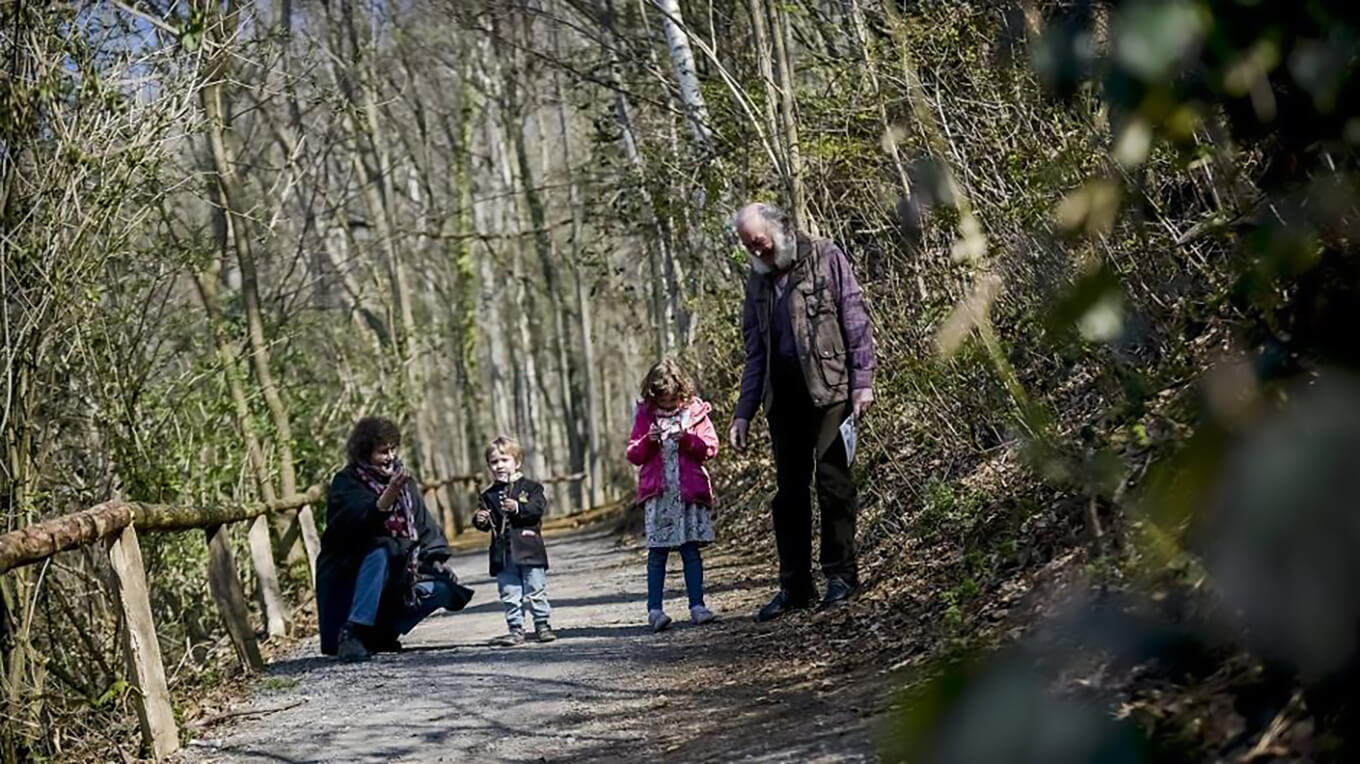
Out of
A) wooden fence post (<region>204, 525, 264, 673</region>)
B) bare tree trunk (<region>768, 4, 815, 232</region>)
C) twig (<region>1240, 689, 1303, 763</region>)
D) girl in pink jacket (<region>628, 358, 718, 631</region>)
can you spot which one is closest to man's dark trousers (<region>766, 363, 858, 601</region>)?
girl in pink jacket (<region>628, 358, 718, 631</region>)

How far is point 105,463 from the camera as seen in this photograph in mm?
11227

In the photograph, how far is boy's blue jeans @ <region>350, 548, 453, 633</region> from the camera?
31.1 ft

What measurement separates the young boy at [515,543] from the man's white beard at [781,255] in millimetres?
2258

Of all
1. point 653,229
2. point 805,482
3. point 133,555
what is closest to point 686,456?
point 805,482

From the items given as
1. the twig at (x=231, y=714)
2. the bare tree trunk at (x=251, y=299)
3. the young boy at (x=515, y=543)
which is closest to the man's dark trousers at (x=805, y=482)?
the young boy at (x=515, y=543)

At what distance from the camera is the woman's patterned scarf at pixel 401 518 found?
9789mm

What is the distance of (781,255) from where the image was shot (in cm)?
782

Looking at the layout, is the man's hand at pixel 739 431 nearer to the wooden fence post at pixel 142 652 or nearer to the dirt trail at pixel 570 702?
the dirt trail at pixel 570 702

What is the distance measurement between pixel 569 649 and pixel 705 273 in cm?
806

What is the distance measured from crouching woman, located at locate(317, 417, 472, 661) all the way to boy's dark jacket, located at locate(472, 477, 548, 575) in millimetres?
560

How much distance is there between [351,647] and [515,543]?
1.13m

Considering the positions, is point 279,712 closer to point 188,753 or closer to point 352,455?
point 188,753

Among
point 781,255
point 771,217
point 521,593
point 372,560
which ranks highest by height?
point 771,217

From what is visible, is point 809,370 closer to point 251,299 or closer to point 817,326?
point 817,326
